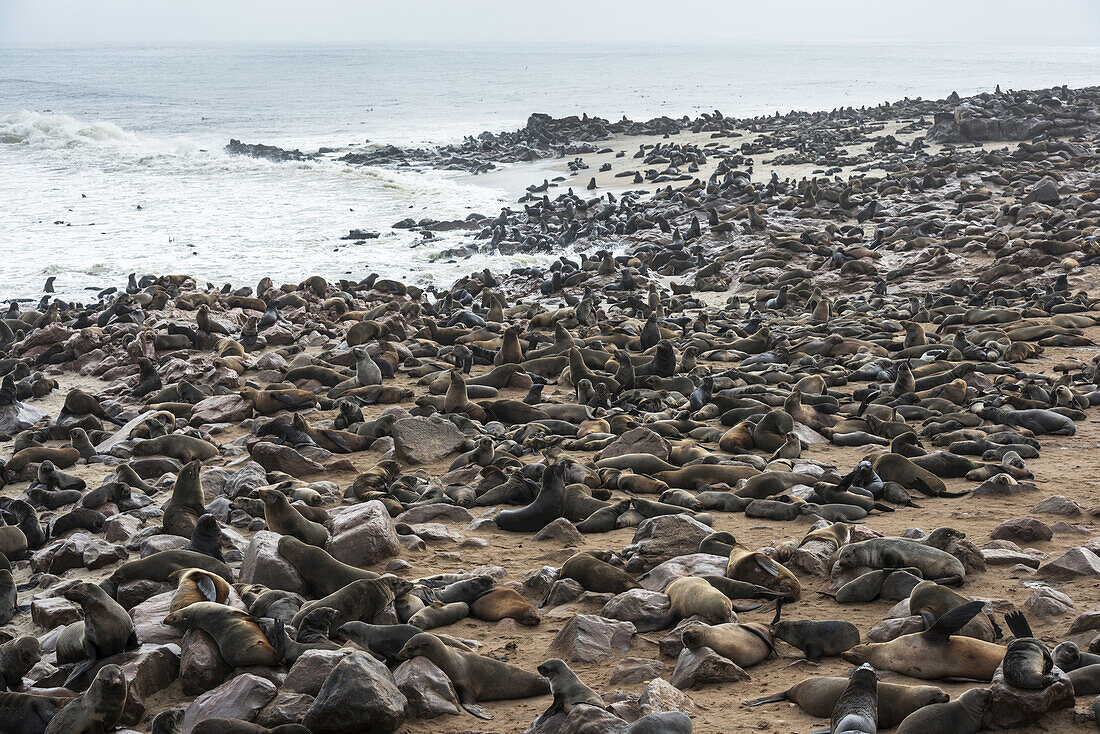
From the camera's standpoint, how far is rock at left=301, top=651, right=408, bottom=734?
3010 millimetres

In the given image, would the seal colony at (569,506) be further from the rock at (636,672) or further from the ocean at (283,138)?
the ocean at (283,138)

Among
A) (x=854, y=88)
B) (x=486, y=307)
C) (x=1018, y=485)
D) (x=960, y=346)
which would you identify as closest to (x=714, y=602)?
(x=1018, y=485)

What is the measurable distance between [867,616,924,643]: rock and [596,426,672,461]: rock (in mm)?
2965

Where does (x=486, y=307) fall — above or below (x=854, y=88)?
below

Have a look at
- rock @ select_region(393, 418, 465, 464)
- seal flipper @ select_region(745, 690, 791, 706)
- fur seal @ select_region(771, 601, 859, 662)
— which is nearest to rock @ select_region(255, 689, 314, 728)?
seal flipper @ select_region(745, 690, 791, 706)

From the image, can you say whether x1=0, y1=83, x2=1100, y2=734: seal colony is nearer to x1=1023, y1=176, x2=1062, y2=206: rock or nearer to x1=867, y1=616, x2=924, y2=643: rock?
x1=867, y1=616, x2=924, y2=643: rock

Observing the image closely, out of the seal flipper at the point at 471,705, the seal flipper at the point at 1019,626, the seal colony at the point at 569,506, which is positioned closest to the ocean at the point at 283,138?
the seal colony at the point at 569,506

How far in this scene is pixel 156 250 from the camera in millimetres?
18703

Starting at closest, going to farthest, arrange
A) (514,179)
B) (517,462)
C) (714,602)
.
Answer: (714,602), (517,462), (514,179)

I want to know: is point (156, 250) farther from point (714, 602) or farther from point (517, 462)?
point (714, 602)

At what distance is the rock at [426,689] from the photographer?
3312 mm

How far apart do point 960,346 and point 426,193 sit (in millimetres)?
18479

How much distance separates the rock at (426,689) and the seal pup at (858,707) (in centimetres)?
142

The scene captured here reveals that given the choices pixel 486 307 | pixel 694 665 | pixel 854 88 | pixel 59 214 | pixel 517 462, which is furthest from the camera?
pixel 854 88
